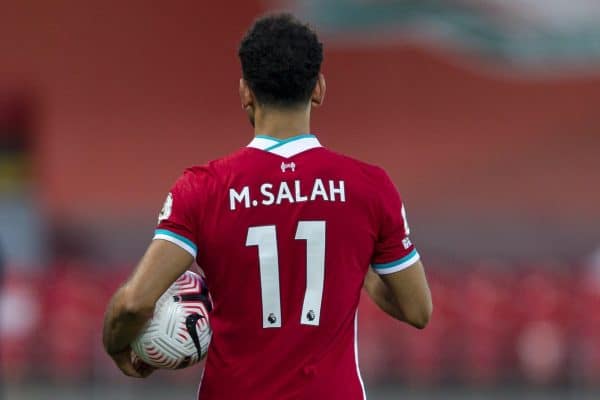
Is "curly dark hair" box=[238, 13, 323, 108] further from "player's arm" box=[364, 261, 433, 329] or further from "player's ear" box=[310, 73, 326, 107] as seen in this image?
"player's arm" box=[364, 261, 433, 329]

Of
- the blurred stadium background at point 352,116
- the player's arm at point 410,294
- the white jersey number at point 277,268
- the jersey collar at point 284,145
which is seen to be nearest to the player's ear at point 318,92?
the jersey collar at point 284,145

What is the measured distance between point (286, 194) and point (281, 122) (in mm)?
209

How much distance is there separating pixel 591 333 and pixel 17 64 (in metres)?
7.65

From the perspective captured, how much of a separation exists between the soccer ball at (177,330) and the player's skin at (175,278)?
0.06 m

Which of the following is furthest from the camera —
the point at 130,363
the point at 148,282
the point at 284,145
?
the point at 130,363

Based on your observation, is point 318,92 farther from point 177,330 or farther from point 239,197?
point 177,330

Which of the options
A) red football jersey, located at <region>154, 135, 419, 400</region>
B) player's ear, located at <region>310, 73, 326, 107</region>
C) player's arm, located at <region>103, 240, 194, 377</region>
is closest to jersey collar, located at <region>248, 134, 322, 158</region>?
red football jersey, located at <region>154, 135, 419, 400</region>

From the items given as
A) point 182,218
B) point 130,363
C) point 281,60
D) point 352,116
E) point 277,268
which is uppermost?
point 281,60

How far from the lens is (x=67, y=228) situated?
17.0 meters

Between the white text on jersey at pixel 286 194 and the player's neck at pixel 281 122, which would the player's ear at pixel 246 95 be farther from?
the white text on jersey at pixel 286 194

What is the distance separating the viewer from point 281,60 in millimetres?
3865

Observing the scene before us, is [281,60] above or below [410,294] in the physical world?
above

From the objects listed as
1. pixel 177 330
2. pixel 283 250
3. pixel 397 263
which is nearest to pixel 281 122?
pixel 283 250

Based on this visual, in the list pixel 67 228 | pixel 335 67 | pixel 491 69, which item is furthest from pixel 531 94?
pixel 67 228
